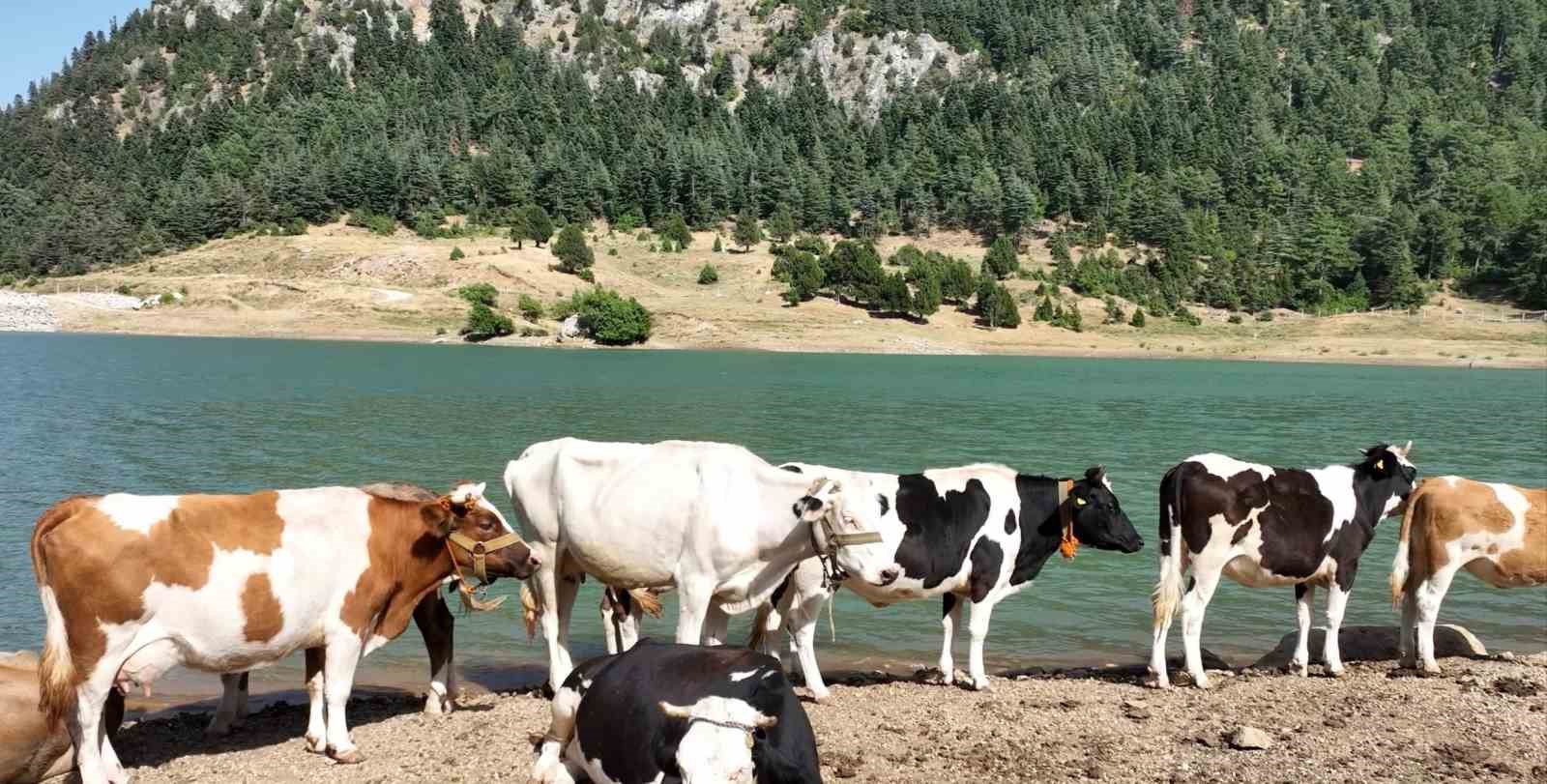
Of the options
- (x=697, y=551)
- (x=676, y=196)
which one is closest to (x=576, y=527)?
(x=697, y=551)

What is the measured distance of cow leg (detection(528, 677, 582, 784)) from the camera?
7.48 meters

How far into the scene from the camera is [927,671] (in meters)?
13.0

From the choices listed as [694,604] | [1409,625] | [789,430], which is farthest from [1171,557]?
[789,430]

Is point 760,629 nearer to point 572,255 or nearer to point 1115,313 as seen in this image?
point 572,255

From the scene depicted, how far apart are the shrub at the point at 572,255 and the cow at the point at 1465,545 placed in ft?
326

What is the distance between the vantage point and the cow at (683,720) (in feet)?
19.7

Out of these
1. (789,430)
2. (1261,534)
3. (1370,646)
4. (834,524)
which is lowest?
(789,430)

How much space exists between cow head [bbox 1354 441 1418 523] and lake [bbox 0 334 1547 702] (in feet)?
8.30

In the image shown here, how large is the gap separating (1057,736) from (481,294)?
310 feet

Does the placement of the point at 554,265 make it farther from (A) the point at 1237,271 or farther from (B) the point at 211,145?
(B) the point at 211,145

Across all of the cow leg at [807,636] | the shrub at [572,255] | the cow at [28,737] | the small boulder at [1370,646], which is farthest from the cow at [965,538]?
the shrub at [572,255]

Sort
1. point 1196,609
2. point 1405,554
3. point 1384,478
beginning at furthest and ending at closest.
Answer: point 1384,478 → point 1405,554 → point 1196,609

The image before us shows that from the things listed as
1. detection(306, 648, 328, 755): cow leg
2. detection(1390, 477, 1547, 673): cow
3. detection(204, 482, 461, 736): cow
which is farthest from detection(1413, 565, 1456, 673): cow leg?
detection(306, 648, 328, 755): cow leg

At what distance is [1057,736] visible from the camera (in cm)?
1016
